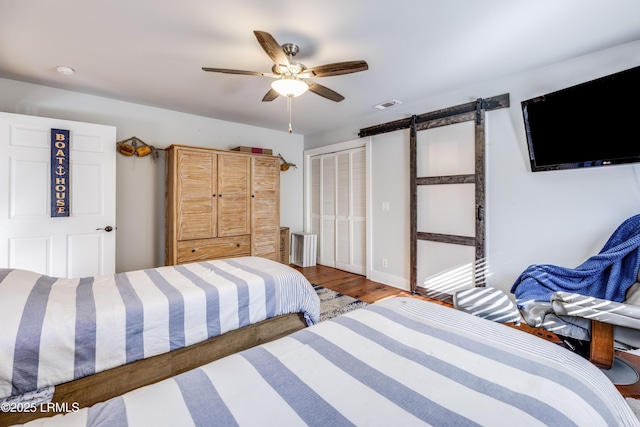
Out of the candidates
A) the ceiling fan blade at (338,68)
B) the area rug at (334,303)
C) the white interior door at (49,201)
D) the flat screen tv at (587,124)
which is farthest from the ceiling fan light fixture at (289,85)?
the white interior door at (49,201)

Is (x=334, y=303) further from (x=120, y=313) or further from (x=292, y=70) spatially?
(x=292, y=70)

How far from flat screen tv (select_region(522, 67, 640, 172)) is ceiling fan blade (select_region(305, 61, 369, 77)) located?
1.57 meters

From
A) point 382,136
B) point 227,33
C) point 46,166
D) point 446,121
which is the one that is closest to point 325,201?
point 382,136

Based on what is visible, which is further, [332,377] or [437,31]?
[437,31]

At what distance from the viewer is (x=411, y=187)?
3.61m

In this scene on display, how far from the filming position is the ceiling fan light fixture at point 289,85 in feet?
7.17

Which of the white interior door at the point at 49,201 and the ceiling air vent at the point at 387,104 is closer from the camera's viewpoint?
the white interior door at the point at 49,201

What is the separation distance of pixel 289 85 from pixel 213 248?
2.48 m

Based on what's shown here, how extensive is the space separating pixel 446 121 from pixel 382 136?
927 millimetres

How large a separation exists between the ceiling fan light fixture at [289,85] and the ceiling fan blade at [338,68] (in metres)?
0.10

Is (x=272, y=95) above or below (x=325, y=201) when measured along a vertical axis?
above

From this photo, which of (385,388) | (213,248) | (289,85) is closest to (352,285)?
(213,248)

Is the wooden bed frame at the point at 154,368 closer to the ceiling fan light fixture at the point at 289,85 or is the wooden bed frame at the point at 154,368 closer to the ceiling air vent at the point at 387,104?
the ceiling fan light fixture at the point at 289,85

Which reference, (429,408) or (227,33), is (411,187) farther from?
(429,408)
